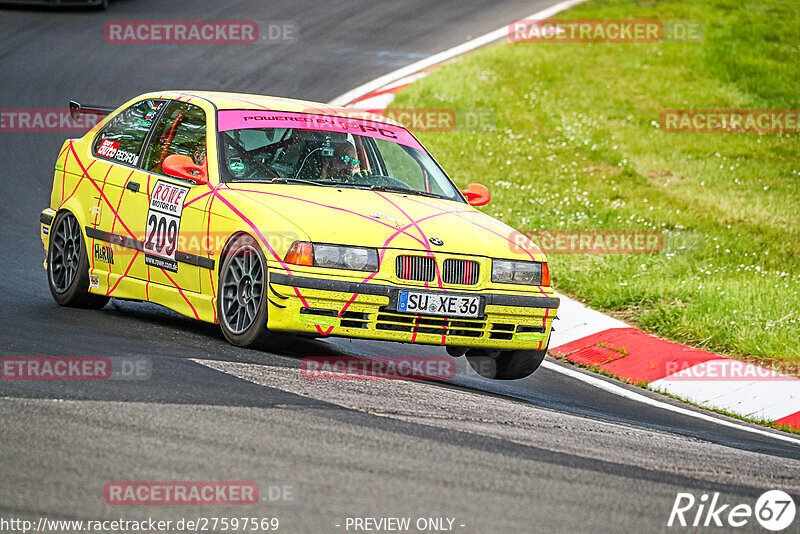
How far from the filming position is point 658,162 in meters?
16.4

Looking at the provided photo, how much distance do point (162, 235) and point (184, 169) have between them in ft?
1.55

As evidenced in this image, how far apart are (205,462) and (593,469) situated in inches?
64.6

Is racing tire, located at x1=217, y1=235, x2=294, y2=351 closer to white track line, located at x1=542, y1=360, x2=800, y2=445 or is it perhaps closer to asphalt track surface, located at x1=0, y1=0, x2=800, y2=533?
asphalt track surface, located at x1=0, y1=0, x2=800, y2=533

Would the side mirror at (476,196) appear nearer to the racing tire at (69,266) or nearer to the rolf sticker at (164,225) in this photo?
the rolf sticker at (164,225)

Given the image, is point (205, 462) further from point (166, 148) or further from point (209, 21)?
point (209, 21)

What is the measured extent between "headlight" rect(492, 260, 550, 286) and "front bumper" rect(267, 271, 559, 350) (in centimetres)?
12

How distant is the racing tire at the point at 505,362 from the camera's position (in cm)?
810

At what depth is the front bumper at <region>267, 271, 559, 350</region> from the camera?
718 centimetres
